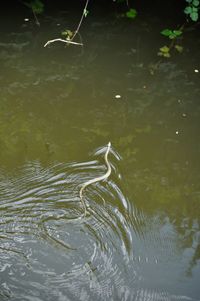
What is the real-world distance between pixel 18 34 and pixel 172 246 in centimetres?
329

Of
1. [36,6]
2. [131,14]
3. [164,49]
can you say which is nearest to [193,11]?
[164,49]

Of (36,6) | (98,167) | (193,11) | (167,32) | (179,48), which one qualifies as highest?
(193,11)

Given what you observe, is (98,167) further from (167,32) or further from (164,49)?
(167,32)

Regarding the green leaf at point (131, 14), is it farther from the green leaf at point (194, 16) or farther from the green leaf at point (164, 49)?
the green leaf at point (194, 16)

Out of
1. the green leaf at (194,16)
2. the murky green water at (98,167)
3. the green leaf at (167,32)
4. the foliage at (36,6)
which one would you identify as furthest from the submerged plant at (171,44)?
Result: the foliage at (36,6)

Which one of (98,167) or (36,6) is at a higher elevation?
(36,6)

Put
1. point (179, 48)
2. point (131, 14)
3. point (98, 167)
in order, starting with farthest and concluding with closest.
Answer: point (131, 14), point (179, 48), point (98, 167)

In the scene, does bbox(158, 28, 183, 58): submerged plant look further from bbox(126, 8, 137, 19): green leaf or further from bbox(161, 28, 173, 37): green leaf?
bbox(126, 8, 137, 19): green leaf

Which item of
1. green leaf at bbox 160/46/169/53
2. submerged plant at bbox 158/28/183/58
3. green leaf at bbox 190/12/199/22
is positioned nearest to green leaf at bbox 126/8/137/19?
submerged plant at bbox 158/28/183/58

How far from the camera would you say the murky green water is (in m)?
3.21

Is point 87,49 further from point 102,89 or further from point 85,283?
point 85,283

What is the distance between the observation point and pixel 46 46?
17.6ft

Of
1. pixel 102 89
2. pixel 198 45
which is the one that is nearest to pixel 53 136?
pixel 102 89

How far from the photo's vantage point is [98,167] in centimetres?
402
